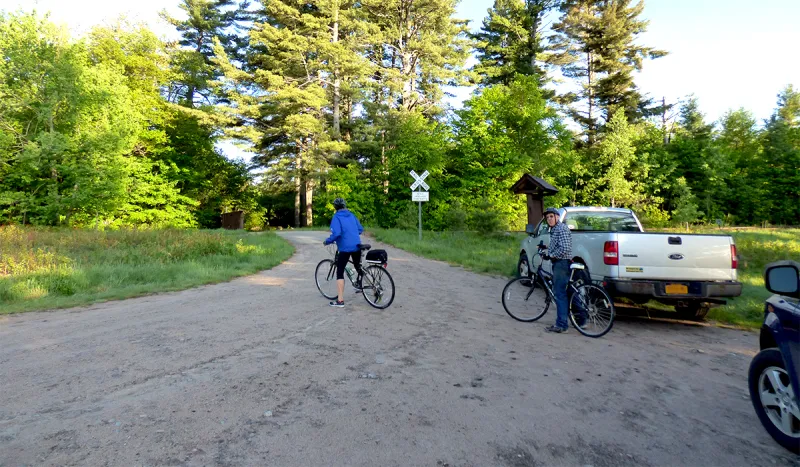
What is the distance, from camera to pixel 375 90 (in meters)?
38.8

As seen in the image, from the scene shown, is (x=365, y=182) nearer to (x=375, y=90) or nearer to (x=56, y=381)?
(x=375, y=90)

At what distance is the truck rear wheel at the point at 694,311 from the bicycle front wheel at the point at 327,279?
611 cm

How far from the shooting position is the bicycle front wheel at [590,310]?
6148mm

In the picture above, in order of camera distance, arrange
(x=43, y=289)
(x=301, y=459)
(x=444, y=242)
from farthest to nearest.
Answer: (x=444, y=242), (x=43, y=289), (x=301, y=459)

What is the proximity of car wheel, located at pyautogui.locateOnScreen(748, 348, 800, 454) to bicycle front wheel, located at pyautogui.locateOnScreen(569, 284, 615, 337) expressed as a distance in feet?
9.08

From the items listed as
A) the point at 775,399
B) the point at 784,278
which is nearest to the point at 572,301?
the point at 775,399

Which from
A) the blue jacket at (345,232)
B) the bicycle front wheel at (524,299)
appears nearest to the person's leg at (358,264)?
the blue jacket at (345,232)

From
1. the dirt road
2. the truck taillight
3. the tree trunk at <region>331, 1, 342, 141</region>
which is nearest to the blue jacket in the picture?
the dirt road

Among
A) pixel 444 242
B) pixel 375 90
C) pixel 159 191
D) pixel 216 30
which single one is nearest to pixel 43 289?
pixel 444 242

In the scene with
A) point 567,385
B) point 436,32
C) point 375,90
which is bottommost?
point 567,385

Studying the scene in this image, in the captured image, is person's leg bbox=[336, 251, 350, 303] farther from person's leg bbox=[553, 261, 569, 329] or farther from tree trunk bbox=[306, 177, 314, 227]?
tree trunk bbox=[306, 177, 314, 227]

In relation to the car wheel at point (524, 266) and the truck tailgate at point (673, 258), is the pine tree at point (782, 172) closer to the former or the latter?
the car wheel at point (524, 266)

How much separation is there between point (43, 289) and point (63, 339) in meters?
4.56

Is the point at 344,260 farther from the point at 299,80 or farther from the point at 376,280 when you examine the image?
the point at 299,80
